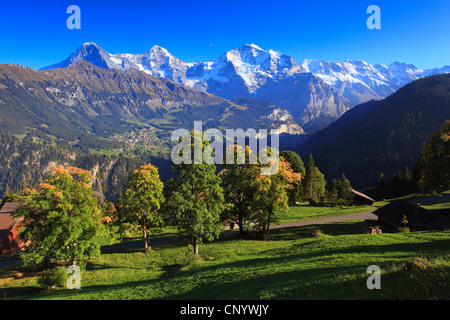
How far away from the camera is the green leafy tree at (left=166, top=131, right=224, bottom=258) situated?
1138 inches

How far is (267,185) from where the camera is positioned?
36344mm

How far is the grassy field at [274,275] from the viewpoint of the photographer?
35.5 ft

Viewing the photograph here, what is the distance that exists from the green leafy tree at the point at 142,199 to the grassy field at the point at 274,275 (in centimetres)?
616

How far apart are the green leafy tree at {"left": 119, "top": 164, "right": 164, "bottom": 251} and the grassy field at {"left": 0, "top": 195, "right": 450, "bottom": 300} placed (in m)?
6.16

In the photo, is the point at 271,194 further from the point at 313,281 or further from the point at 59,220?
the point at 59,220

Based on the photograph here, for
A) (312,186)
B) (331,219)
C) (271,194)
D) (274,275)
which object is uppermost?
(271,194)

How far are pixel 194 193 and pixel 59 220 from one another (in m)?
16.4

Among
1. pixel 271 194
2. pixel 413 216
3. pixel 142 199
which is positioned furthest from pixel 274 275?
pixel 413 216

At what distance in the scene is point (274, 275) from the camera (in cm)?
1723
